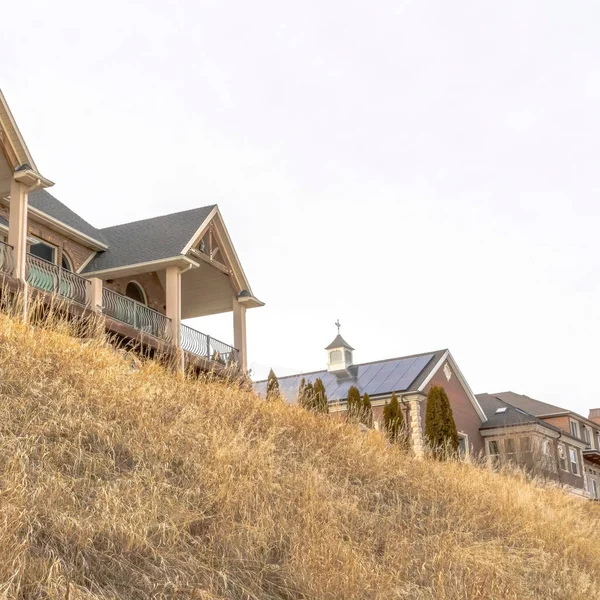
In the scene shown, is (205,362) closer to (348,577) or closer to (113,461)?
(113,461)

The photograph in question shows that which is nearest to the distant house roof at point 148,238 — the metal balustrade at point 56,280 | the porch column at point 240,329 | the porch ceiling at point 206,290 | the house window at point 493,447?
the porch ceiling at point 206,290

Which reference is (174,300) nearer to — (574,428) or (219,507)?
(219,507)

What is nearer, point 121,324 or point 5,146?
point 5,146

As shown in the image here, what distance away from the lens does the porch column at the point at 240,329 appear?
24438mm

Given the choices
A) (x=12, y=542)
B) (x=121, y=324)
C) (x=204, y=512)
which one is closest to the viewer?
(x=12, y=542)

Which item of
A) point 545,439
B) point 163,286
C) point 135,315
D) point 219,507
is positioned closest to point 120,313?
point 135,315

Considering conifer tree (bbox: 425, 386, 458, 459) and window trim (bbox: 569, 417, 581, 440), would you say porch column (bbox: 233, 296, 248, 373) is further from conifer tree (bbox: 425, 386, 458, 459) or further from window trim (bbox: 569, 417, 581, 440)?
window trim (bbox: 569, 417, 581, 440)

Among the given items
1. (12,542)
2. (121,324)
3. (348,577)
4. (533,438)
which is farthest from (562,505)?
(533,438)

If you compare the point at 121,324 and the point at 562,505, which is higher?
the point at 121,324

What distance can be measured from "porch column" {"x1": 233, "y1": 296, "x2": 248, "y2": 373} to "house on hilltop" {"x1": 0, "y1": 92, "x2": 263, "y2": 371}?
0.10ft

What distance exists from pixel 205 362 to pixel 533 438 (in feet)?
63.9

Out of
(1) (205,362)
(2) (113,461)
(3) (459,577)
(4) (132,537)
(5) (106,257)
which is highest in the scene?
(5) (106,257)

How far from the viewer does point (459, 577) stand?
313 inches

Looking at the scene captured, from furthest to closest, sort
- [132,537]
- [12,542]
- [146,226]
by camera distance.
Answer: [146,226] → [132,537] → [12,542]
